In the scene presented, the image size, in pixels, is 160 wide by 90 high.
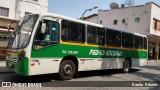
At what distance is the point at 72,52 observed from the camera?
11656 mm

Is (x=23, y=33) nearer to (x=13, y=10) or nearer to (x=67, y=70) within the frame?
(x=67, y=70)

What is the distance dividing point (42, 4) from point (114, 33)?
10.4 metres

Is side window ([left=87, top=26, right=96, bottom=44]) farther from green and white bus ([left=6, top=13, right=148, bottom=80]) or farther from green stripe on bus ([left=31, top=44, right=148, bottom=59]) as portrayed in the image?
green stripe on bus ([left=31, top=44, right=148, bottom=59])

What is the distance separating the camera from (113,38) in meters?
15.0

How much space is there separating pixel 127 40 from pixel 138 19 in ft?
65.9

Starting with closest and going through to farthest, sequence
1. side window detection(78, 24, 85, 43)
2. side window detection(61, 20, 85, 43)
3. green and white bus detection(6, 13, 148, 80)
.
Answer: green and white bus detection(6, 13, 148, 80) < side window detection(61, 20, 85, 43) < side window detection(78, 24, 85, 43)

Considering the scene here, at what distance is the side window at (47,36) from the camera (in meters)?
9.97

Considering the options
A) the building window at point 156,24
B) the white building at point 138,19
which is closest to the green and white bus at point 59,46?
the white building at point 138,19

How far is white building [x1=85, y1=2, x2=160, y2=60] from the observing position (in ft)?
113

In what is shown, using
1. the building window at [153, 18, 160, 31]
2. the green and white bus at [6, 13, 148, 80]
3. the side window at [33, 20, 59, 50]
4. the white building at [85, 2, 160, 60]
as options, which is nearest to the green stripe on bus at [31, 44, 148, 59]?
the green and white bus at [6, 13, 148, 80]

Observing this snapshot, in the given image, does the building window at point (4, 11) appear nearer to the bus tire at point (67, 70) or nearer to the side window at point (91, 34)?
the side window at point (91, 34)

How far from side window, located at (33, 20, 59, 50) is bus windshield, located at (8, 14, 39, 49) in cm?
34

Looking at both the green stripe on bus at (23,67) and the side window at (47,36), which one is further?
the side window at (47,36)

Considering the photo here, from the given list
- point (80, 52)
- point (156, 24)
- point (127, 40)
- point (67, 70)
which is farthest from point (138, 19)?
point (67, 70)
